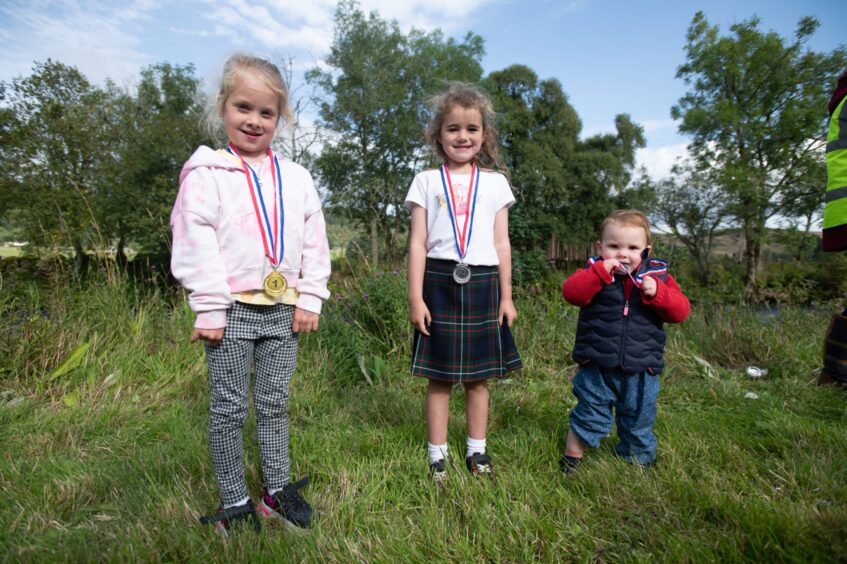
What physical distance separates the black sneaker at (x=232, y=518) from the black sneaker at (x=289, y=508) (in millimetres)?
69

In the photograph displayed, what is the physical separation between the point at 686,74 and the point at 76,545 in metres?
28.7

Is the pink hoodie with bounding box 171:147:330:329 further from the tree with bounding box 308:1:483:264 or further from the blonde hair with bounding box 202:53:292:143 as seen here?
the tree with bounding box 308:1:483:264

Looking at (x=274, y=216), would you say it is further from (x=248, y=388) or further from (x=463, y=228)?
(x=463, y=228)

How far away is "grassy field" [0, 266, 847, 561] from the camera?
169cm

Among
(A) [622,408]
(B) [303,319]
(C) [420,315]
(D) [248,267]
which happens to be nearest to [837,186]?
(A) [622,408]

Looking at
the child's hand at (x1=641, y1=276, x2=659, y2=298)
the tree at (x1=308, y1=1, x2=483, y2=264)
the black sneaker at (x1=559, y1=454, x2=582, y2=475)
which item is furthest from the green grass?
the tree at (x1=308, y1=1, x2=483, y2=264)

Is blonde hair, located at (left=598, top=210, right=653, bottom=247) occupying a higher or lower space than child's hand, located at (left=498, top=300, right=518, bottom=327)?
higher

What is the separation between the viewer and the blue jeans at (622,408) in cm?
222

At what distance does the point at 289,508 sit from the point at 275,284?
0.93 meters

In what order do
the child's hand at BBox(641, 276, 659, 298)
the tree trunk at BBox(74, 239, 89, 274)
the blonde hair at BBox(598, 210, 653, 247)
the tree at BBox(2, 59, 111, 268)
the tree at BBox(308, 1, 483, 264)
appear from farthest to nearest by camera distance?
the tree at BBox(308, 1, 483, 264) → the tree at BBox(2, 59, 111, 268) → the tree trunk at BBox(74, 239, 89, 274) → the blonde hair at BBox(598, 210, 653, 247) → the child's hand at BBox(641, 276, 659, 298)

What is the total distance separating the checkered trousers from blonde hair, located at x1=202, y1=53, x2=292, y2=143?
830 millimetres

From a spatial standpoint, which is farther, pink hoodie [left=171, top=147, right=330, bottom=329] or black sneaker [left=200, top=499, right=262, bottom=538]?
black sneaker [left=200, top=499, right=262, bottom=538]

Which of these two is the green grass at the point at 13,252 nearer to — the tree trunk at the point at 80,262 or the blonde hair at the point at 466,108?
the tree trunk at the point at 80,262

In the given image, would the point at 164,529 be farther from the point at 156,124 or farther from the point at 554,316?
the point at 156,124
